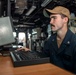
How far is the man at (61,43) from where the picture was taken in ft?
5.95

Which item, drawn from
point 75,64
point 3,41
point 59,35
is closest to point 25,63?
point 3,41

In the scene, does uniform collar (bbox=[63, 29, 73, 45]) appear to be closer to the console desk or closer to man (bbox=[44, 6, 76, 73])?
man (bbox=[44, 6, 76, 73])

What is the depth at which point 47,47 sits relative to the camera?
226cm

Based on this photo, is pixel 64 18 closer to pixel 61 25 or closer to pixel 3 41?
pixel 61 25

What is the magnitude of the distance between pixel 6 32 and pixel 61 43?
0.81 m

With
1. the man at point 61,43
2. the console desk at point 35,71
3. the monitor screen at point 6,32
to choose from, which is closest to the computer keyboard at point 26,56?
the console desk at point 35,71

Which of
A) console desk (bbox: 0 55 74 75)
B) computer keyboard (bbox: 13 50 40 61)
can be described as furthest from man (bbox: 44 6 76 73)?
console desk (bbox: 0 55 74 75)

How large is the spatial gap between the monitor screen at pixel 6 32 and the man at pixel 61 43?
695 mm

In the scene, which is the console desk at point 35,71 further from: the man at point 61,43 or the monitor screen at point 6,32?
the man at point 61,43

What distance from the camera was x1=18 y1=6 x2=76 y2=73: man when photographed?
5.95 ft

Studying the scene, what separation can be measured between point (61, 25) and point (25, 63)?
1.27m

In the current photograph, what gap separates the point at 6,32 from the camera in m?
1.74

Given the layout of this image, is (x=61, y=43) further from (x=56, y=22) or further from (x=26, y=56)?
(x=26, y=56)

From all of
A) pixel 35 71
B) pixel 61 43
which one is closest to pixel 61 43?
pixel 61 43
